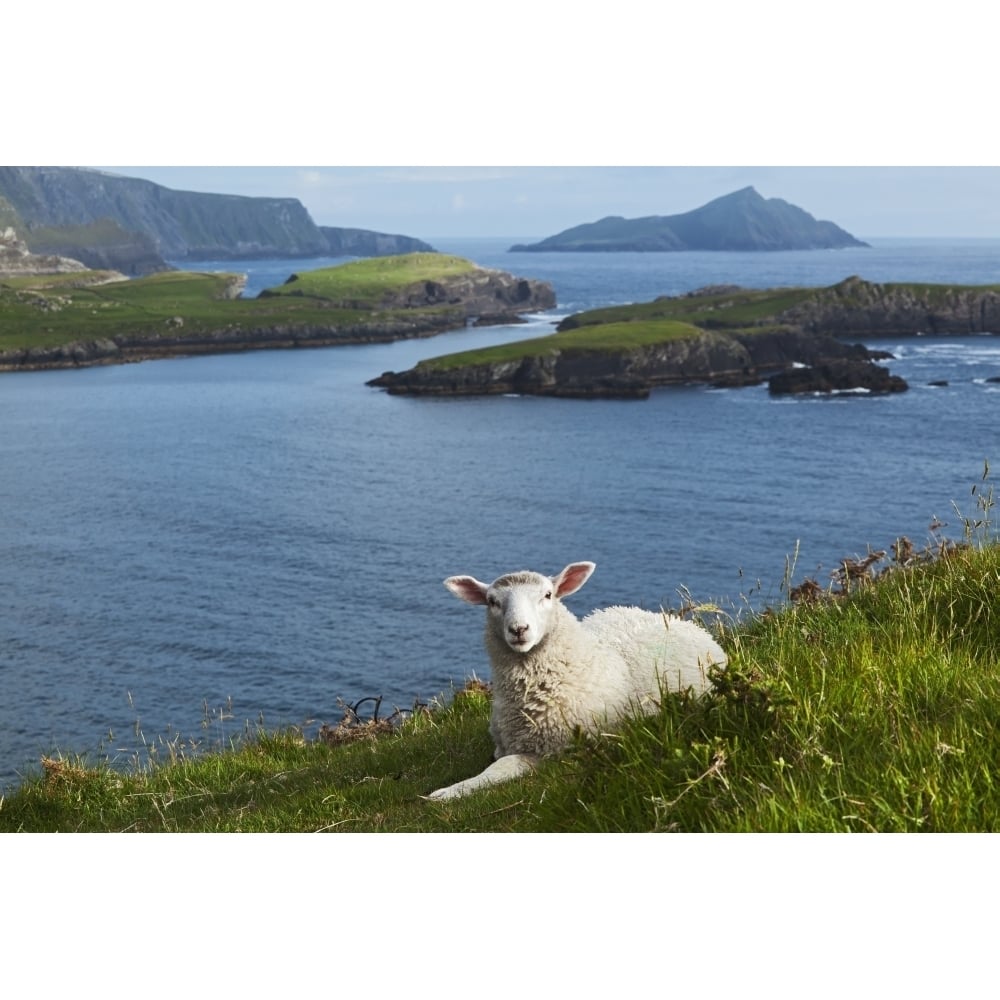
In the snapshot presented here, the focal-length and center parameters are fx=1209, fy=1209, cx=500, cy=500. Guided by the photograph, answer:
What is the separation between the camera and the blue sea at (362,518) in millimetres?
52219

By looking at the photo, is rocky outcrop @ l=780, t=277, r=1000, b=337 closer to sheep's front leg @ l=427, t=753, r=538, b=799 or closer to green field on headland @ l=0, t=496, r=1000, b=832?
green field on headland @ l=0, t=496, r=1000, b=832

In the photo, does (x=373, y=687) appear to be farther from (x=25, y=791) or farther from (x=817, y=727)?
(x=817, y=727)

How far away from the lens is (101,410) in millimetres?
125875

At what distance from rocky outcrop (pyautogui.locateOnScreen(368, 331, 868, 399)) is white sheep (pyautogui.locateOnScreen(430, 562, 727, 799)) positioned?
11875 cm

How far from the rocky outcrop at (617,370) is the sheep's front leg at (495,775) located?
Result: 393ft

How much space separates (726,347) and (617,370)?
46.8ft

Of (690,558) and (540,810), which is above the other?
(540,810)

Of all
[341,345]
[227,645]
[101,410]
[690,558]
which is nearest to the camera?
[227,645]

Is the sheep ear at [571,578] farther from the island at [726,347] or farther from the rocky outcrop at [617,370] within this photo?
the rocky outcrop at [617,370]

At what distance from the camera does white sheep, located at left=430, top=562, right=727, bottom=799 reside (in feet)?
27.4

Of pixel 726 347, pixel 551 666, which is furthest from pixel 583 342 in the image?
pixel 551 666

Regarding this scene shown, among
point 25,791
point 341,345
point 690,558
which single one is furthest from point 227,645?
point 341,345

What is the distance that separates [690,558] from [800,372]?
68.3 meters

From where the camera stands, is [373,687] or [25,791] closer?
[25,791]
